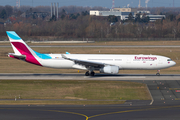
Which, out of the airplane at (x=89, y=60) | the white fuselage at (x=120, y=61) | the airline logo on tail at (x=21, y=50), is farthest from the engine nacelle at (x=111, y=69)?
the airline logo on tail at (x=21, y=50)

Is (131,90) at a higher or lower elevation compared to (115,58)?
lower

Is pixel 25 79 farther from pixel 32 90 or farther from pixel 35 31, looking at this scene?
pixel 35 31

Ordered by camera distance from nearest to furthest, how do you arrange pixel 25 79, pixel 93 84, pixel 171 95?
pixel 171 95 < pixel 93 84 < pixel 25 79

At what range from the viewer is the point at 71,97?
108 feet

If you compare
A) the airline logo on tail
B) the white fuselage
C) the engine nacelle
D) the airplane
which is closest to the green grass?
the engine nacelle

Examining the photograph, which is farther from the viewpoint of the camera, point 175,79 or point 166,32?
point 166,32

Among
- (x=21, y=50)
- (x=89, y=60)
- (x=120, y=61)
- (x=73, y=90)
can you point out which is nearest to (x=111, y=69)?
(x=120, y=61)

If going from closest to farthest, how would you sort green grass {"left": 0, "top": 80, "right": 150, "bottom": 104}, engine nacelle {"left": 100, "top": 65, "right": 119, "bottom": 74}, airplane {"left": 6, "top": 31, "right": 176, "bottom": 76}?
green grass {"left": 0, "top": 80, "right": 150, "bottom": 104} → engine nacelle {"left": 100, "top": 65, "right": 119, "bottom": 74} → airplane {"left": 6, "top": 31, "right": 176, "bottom": 76}

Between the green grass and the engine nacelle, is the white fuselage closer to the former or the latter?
the engine nacelle

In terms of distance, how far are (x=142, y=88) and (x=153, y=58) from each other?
34.9 feet

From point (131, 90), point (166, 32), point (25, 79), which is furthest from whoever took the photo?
point (166, 32)

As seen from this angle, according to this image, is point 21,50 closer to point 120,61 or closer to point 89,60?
point 89,60

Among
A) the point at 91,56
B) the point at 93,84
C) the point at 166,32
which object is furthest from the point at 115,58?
the point at 166,32

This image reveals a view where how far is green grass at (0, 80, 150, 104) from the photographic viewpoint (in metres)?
33.0
